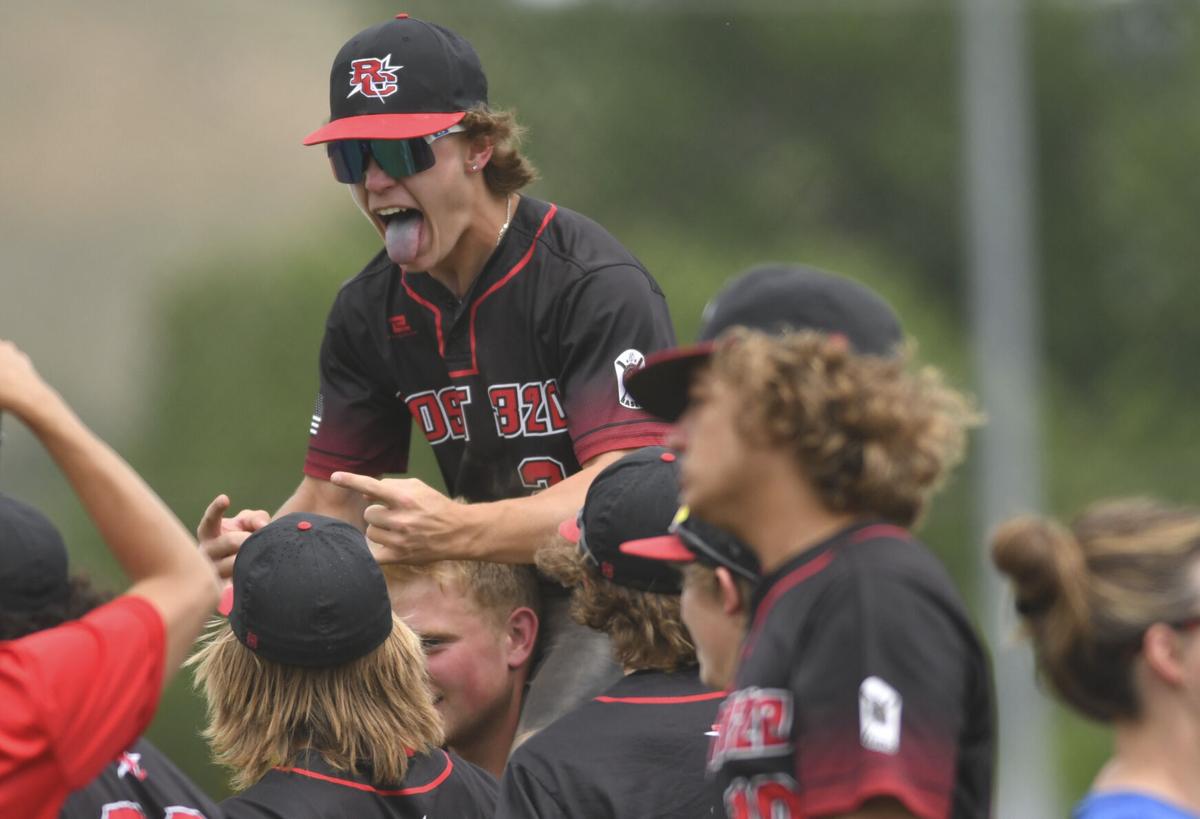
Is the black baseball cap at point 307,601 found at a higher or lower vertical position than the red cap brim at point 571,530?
A: higher

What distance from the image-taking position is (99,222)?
46.5 metres

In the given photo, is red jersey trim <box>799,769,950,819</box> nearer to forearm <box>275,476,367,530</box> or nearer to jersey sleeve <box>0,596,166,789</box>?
jersey sleeve <box>0,596,166,789</box>

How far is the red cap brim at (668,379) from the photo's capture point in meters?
3.65

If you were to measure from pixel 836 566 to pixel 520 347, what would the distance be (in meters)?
2.34

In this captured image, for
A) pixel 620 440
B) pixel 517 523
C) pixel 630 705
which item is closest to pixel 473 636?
pixel 517 523

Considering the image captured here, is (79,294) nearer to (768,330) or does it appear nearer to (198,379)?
(198,379)

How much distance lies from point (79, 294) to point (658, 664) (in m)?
42.7

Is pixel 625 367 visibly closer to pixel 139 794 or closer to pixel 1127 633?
pixel 139 794

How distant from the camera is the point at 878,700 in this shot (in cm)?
321

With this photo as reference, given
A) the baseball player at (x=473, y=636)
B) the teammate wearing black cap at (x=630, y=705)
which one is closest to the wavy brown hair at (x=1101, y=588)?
the teammate wearing black cap at (x=630, y=705)

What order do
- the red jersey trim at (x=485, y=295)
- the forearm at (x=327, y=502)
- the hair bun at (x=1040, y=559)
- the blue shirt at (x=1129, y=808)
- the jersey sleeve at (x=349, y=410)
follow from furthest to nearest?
the forearm at (x=327, y=502), the jersey sleeve at (x=349, y=410), the red jersey trim at (x=485, y=295), the hair bun at (x=1040, y=559), the blue shirt at (x=1129, y=808)

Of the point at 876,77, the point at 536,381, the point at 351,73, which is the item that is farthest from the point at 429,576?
the point at 876,77

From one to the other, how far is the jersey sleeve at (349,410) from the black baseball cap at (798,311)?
2.39 meters

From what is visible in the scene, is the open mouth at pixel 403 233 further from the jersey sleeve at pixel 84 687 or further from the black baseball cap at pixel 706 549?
the jersey sleeve at pixel 84 687
